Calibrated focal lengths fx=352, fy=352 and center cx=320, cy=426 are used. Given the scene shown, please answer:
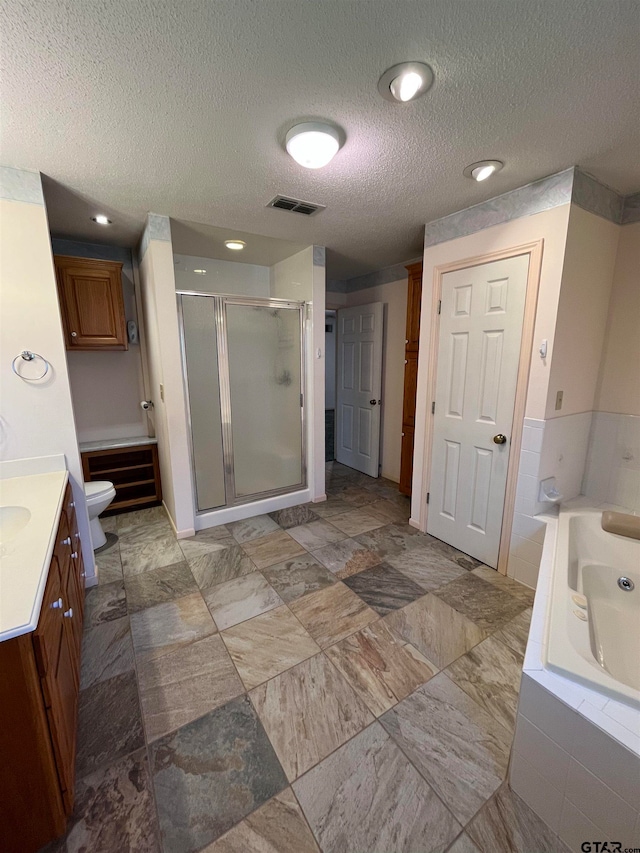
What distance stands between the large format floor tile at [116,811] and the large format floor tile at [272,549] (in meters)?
1.24

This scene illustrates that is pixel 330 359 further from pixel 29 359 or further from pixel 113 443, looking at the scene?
pixel 29 359

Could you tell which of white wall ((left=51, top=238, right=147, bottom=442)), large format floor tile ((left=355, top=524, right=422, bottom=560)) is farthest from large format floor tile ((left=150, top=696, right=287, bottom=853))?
white wall ((left=51, top=238, right=147, bottom=442))

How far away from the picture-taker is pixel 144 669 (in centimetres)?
165

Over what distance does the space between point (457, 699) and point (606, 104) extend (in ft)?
7.89

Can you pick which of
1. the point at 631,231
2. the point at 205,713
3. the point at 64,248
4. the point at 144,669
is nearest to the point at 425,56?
the point at 631,231

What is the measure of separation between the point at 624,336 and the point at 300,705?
2.67 m

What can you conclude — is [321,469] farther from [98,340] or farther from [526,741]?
[526,741]

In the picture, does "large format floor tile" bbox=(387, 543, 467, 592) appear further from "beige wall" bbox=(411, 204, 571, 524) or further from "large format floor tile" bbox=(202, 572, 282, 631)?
"beige wall" bbox=(411, 204, 571, 524)

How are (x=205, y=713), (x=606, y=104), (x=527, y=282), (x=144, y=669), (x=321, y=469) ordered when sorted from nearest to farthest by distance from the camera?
(x=606, y=104) → (x=205, y=713) → (x=144, y=669) → (x=527, y=282) → (x=321, y=469)

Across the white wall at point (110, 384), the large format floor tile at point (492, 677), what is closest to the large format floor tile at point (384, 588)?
the large format floor tile at point (492, 677)

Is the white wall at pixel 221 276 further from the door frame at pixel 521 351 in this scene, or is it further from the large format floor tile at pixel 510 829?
the large format floor tile at pixel 510 829

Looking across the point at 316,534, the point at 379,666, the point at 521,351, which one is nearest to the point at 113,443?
the point at 316,534

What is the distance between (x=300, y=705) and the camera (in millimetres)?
1475

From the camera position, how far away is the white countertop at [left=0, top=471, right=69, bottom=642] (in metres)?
0.89
